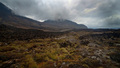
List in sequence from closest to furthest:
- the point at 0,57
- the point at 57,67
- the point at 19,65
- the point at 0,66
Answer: the point at 0,66
the point at 19,65
the point at 57,67
the point at 0,57

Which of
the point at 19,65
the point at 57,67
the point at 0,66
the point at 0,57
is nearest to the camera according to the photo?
the point at 0,66

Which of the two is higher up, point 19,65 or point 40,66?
point 19,65

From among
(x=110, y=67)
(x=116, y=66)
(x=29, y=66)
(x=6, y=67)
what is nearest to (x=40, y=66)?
(x=29, y=66)

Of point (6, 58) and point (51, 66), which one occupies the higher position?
point (6, 58)

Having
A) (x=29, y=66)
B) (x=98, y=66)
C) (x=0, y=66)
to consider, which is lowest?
(x=98, y=66)

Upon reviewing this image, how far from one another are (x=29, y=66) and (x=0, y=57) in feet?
47.8

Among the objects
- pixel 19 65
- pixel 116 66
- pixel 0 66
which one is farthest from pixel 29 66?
pixel 116 66

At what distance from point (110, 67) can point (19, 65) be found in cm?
3700

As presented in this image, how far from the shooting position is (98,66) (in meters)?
23.7

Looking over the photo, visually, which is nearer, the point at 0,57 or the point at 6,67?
the point at 6,67

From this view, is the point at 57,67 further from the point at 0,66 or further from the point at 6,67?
the point at 0,66

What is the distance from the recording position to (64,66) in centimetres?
2275

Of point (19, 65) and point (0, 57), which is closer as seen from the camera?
point (19, 65)

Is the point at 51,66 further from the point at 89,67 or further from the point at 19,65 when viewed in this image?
the point at 89,67
